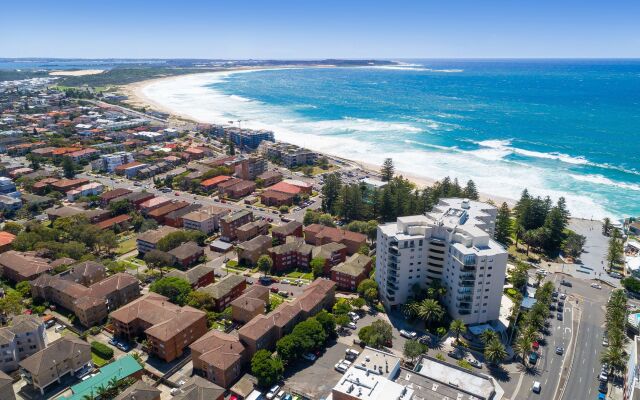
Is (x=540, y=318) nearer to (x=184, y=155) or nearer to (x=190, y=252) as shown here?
(x=190, y=252)

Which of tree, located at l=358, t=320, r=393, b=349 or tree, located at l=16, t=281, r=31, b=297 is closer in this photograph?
tree, located at l=358, t=320, r=393, b=349

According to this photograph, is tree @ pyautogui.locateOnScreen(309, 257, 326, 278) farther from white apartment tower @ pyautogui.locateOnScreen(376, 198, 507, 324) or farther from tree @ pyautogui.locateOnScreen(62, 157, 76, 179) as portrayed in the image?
tree @ pyautogui.locateOnScreen(62, 157, 76, 179)

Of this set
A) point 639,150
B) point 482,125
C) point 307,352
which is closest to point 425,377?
point 307,352

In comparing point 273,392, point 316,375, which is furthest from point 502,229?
point 273,392

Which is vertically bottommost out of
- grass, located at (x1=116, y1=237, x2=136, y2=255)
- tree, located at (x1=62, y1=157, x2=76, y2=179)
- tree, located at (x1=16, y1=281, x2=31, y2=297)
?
grass, located at (x1=116, y1=237, x2=136, y2=255)

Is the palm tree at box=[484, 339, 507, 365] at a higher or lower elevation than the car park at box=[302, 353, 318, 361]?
higher

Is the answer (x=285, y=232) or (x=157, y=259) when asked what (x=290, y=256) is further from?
(x=157, y=259)

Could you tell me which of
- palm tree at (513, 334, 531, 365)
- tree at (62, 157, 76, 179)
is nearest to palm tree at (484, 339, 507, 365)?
palm tree at (513, 334, 531, 365)

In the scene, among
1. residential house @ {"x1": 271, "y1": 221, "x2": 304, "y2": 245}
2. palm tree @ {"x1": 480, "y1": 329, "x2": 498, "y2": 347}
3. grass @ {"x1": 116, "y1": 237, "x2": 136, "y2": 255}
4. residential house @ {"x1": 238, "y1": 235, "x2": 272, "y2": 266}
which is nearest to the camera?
palm tree @ {"x1": 480, "y1": 329, "x2": 498, "y2": 347}
